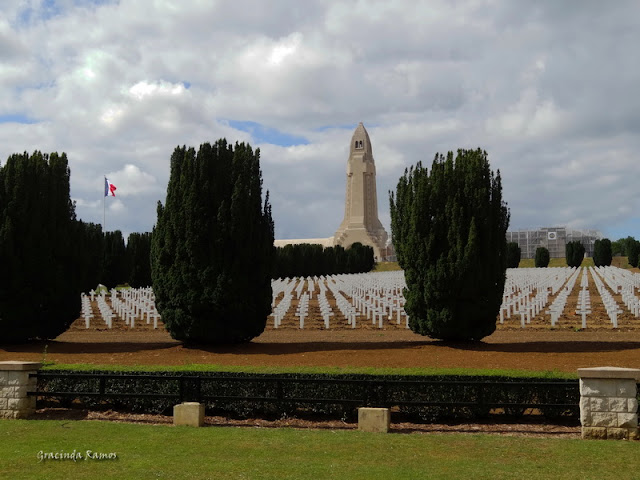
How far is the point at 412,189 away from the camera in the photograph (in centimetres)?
1489

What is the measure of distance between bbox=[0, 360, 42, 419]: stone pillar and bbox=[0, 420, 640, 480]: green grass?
75 centimetres

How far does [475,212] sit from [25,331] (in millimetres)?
11103

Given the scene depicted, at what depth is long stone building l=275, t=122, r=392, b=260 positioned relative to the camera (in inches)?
3465

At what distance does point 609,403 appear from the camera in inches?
300

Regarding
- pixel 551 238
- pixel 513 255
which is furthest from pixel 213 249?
pixel 551 238

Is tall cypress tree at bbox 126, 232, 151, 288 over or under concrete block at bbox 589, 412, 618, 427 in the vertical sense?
over

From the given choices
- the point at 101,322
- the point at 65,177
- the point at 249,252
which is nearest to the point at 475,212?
the point at 249,252

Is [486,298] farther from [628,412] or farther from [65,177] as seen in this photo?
[65,177]

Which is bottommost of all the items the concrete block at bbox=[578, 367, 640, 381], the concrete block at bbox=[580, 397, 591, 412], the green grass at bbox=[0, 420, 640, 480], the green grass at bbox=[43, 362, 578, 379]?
the green grass at bbox=[0, 420, 640, 480]

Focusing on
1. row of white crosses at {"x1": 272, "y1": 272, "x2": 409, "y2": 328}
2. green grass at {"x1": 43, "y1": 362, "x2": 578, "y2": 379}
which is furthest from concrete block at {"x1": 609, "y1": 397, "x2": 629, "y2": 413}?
row of white crosses at {"x1": 272, "y1": 272, "x2": 409, "y2": 328}

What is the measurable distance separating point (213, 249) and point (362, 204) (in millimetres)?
76060

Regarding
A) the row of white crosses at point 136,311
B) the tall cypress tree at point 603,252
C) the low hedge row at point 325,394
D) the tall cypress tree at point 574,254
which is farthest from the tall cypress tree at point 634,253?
the low hedge row at point 325,394

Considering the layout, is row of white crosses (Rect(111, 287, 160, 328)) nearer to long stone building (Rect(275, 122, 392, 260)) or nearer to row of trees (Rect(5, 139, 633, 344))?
row of trees (Rect(5, 139, 633, 344))

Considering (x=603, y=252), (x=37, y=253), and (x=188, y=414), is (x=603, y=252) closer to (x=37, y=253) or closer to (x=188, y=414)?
(x=37, y=253)
